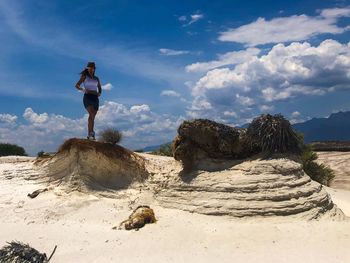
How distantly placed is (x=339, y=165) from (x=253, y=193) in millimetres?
20011

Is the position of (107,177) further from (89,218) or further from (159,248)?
(159,248)

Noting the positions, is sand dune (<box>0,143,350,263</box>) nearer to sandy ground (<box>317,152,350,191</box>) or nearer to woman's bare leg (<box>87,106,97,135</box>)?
woman's bare leg (<box>87,106,97,135</box>)

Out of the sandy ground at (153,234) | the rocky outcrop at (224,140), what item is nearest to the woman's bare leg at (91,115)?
the sandy ground at (153,234)

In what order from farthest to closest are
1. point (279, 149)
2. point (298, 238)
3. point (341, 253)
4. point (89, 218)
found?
point (279, 149) → point (89, 218) → point (298, 238) → point (341, 253)

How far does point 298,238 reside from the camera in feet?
28.3

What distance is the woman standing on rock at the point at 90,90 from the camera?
1209 cm

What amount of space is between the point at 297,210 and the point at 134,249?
3321mm

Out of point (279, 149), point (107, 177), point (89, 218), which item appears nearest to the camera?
point (89, 218)

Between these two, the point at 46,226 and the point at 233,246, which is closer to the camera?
the point at 233,246

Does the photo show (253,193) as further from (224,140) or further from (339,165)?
(339,165)

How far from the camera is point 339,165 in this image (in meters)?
28.3

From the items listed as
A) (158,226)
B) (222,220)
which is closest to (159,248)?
(158,226)

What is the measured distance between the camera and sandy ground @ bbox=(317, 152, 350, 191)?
926 inches

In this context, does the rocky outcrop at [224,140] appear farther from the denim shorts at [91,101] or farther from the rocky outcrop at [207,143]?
the denim shorts at [91,101]
